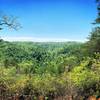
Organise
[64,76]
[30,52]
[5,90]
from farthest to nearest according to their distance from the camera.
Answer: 1. [30,52]
2. [64,76]
3. [5,90]

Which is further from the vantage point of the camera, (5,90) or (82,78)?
(82,78)

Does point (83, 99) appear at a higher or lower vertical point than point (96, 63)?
lower

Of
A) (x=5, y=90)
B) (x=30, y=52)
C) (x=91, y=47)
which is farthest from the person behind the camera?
(x=30, y=52)

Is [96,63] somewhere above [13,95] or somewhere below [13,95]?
above

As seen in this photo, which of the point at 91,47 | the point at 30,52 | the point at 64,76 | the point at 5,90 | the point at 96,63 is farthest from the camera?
the point at 30,52

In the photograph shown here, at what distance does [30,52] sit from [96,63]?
237 ft

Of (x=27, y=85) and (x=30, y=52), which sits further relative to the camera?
(x=30, y=52)

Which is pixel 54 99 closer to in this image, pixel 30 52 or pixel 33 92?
pixel 33 92

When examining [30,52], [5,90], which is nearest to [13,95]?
[5,90]

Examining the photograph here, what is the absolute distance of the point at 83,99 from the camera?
15.1 m

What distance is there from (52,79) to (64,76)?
702mm

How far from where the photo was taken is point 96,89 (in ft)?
51.4

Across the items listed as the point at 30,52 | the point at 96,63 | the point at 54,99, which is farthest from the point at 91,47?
the point at 30,52

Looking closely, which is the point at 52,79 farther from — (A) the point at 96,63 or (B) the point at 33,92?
(A) the point at 96,63
